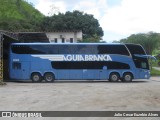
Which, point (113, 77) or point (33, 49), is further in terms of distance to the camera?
point (113, 77)

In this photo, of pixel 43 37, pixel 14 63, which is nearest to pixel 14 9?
pixel 43 37

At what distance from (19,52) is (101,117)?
2125 cm

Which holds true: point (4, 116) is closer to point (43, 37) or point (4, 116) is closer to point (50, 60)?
point (50, 60)

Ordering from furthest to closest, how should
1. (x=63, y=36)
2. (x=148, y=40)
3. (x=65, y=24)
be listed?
(x=148, y=40), (x=65, y=24), (x=63, y=36)

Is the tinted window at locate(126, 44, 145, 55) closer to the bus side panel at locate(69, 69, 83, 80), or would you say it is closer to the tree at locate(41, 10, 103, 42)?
the bus side panel at locate(69, 69, 83, 80)

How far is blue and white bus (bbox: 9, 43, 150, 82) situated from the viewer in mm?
31141

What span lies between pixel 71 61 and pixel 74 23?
120 ft

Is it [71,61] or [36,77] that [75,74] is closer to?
[71,61]

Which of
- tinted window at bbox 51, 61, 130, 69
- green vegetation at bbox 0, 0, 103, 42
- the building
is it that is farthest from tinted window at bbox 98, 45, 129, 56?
green vegetation at bbox 0, 0, 103, 42

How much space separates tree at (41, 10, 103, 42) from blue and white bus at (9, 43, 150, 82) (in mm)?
34476

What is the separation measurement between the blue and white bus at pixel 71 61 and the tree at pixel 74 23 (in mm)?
34476

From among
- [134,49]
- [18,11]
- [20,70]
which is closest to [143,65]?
[134,49]

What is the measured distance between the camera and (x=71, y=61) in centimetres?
3131

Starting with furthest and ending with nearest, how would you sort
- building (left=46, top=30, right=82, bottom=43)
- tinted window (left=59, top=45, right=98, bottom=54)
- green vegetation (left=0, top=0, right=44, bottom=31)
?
green vegetation (left=0, top=0, right=44, bottom=31), building (left=46, top=30, right=82, bottom=43), tinted window (left=59, top=45, right=98, bottom=54)
